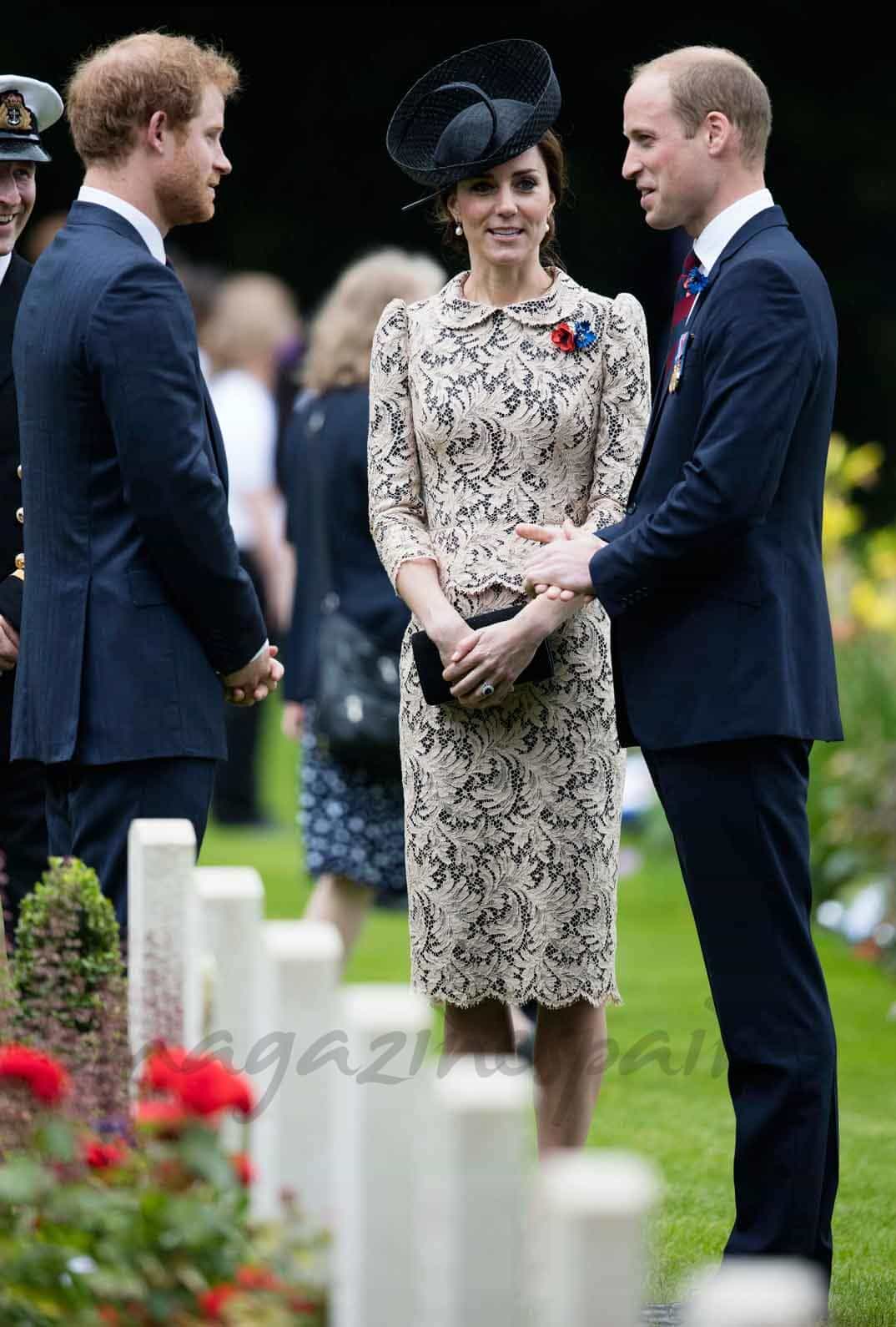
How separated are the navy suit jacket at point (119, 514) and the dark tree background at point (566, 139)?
319 inches

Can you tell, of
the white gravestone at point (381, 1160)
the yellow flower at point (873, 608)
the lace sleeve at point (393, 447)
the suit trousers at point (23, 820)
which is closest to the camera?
the white gravestone at point (381, 1160)

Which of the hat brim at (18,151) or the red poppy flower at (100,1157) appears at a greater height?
the hat brim at (18,151)

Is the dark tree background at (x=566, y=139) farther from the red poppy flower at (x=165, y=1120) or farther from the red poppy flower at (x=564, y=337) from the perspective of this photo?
the red poppy flower at (x=165, y=1120)

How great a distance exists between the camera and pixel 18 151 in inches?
162

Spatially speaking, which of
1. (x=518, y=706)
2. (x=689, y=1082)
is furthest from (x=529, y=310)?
(x=689, y=1082)

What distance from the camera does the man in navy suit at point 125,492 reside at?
3.49m

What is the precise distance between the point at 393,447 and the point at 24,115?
984 mm

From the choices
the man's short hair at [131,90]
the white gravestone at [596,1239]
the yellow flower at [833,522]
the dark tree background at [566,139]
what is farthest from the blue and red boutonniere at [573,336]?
the dark tree background at [566,139]

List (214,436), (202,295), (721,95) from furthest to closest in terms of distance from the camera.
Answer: (202,295), (214,436), (721,95)

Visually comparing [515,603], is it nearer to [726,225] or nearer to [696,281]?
[696,281]

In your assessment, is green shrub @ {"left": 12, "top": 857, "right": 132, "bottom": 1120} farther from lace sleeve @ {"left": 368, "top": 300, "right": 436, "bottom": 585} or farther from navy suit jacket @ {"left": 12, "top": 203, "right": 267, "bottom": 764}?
lace sleeve @ {"left": 368, "top": 300, "right": 436, "bottom": 585}

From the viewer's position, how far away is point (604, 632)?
398 centimetres

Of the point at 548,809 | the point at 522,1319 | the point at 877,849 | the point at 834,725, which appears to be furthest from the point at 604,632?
the point at 877,849

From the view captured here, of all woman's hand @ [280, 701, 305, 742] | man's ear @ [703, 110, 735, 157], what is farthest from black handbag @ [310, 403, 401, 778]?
man's ear @ [703, 110, 735, 157]
